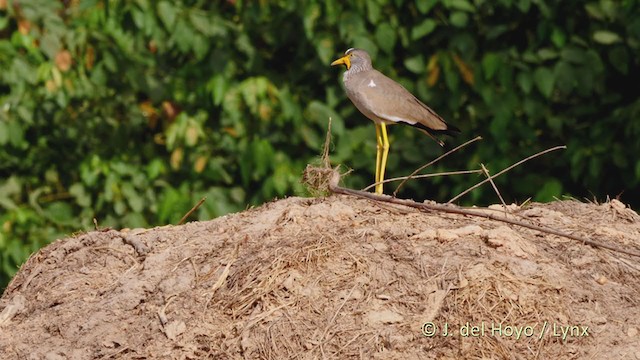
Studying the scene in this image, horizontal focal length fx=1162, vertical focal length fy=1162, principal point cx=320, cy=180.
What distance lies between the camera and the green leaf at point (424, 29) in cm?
766

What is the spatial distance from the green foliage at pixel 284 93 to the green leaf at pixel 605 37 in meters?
0.01

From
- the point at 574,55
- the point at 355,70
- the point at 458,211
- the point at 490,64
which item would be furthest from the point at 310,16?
the point at 458,211

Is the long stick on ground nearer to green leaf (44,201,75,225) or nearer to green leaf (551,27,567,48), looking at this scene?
green leaf (551,27,567,48)

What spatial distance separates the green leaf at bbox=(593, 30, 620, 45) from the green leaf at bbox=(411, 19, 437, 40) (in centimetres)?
105

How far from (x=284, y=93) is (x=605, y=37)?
2.17 metres

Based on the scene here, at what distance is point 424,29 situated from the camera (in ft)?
25.2

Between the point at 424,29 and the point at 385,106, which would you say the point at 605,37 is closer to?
the point at 424,29

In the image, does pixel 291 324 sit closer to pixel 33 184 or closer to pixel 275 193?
pixel 275 193

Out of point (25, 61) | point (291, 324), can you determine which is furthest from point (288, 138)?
point (291, 324)

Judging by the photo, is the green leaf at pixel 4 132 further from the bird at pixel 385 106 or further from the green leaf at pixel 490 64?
the green leaf at pixel 490 64

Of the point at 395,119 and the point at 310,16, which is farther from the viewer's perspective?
the point at 310,16

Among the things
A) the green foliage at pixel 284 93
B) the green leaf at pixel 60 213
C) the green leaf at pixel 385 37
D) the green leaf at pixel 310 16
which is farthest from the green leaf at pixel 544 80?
the green leaf at pixel 60 213

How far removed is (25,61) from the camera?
27.1 ft

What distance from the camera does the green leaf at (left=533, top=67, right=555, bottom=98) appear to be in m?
7.43
